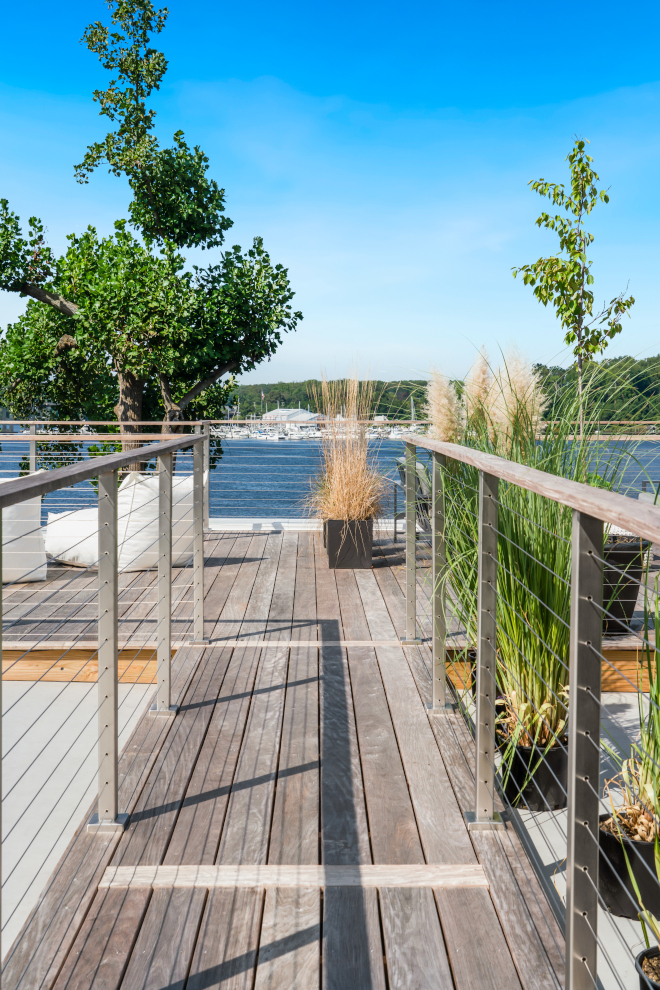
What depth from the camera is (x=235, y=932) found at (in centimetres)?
121

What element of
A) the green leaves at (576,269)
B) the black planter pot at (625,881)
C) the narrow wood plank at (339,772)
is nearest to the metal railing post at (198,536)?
the narrow wood plank at (339,772)

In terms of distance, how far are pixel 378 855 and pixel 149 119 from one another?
982cm

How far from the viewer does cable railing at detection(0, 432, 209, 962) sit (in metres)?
1.49

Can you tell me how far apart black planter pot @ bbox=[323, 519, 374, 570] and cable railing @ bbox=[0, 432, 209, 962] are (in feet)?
2.99

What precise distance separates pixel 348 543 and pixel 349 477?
433 mm

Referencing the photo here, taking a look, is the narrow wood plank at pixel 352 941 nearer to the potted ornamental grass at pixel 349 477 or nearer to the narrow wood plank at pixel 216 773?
the narrow wood plank at pixel 216 773

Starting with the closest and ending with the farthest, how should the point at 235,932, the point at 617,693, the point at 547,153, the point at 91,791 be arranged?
the point at 235,932, the point at 91,791, the point at 617,693, the point at 547,153

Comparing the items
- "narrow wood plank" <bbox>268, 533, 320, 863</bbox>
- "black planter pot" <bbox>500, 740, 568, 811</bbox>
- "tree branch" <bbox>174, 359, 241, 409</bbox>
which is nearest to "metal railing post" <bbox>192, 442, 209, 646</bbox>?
"narrow wood plank" <bbox>268, 533, 320, 863</bbox>

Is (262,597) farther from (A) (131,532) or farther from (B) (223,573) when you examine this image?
(A) (131,532)

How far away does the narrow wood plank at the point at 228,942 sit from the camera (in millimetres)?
1094

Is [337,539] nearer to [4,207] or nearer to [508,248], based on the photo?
[4,207]

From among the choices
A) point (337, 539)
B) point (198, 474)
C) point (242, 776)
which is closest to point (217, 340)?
point (337, 539)

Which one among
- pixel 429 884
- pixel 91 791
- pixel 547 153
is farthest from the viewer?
pixel 547 153

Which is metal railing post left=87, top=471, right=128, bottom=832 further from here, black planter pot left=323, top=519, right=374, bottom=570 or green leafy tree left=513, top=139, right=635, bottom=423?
green leafy tree left=513, top=139, right=635, bottom=423
